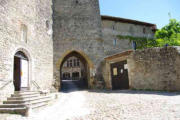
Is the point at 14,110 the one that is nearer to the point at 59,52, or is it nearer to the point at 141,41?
the point at 59,52

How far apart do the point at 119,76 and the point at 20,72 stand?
23.3 feet

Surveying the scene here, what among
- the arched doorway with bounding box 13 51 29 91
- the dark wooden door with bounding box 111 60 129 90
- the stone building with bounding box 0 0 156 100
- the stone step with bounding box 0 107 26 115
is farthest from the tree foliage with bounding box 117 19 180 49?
the stone step with bounding box 0 107 26 115

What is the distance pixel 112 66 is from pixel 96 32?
371 cm

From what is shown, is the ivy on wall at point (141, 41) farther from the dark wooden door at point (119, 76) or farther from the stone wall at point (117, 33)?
the dark wooden door at point (119, 76)

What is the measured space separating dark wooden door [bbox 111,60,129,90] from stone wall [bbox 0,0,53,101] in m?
5.24

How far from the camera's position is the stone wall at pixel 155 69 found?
8.49 m

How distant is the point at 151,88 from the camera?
920 cm

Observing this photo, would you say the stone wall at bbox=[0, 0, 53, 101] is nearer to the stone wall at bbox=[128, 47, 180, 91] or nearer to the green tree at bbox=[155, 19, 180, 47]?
the stone wall at bbox=[128, 47, 180, 91]

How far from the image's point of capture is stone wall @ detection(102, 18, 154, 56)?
16.8m

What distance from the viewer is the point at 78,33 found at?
13.7 meters

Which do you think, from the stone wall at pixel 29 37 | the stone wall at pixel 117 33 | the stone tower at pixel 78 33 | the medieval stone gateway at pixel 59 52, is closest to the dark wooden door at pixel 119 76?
the medieval stone gateway at pixel 59 52

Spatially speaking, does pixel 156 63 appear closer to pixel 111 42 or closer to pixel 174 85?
pixel 174 85

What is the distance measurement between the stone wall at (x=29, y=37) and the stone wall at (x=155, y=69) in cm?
640

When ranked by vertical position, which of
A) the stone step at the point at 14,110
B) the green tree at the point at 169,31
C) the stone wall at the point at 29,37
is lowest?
the stone step at the point at 14,110
